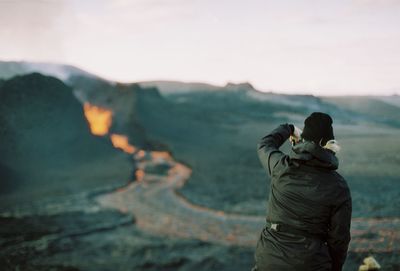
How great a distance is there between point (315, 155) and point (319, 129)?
18cm

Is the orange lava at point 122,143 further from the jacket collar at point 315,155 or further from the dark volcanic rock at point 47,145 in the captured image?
the jacket collar at point 315,155

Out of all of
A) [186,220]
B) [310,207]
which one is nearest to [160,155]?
[186,220]

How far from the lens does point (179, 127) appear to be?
2620cm

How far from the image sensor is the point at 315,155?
2.36m

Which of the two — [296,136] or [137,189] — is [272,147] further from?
[137,189]

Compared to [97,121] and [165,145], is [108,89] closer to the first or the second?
[97,121]

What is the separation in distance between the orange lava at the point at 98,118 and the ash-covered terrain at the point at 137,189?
0.42 m

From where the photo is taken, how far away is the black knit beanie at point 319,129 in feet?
7.98

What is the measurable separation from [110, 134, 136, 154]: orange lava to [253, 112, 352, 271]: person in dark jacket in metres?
18.0

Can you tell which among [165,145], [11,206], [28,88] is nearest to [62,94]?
[28,88]

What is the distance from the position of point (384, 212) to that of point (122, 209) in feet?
22.6

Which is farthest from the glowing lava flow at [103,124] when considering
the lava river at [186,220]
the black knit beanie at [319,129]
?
the black knit beanie at [319,129]

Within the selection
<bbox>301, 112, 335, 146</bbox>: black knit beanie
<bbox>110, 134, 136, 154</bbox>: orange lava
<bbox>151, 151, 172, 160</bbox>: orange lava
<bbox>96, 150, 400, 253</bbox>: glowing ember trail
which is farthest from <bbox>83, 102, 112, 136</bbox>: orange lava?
<bbox>301, 112, 335, 146</bbox>: black knit beanie

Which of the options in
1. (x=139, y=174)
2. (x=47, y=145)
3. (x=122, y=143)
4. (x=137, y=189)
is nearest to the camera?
(x=137, y=189)
